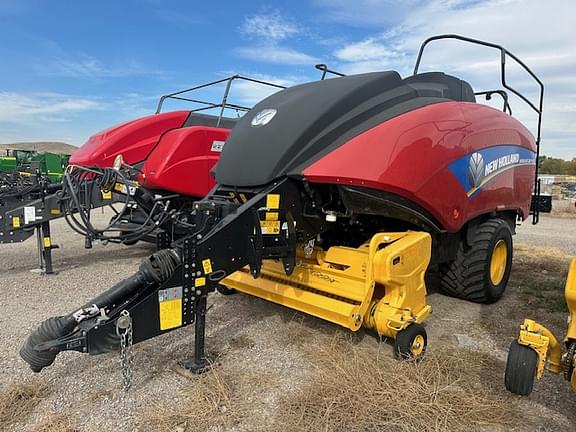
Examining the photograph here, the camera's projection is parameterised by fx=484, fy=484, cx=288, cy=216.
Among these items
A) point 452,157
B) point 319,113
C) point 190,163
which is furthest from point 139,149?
point 452,157

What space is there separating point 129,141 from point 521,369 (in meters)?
5.18

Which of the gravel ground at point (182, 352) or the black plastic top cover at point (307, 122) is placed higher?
the black plastic top cover at point (307, 122)

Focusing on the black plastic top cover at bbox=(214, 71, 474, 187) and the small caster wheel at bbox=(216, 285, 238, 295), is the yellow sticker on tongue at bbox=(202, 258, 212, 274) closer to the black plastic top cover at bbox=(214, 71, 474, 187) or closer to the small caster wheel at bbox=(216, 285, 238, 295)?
the black plastic top cover at bbox=(214, 71, 474, 187)

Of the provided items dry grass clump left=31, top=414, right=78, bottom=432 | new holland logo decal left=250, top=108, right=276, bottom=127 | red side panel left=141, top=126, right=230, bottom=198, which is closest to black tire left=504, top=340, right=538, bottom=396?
new holland logo decal left=250, top=108, right=276, bottom=127

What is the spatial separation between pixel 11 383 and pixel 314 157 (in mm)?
2363

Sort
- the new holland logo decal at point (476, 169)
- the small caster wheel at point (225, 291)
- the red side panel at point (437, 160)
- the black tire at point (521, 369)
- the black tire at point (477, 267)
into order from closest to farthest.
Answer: the black tire at point (521, 369), the red side panel at point (437, 160), the new holland logo decal at point (476, 169), the black tire at point (477, 267), the small caster wheel at point (225, 291)

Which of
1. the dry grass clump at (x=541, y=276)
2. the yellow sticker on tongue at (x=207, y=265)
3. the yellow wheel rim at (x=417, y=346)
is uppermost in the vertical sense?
the yellow sticker on tongue at (x=207, y=265)

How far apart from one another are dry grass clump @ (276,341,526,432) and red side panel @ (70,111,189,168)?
408cm

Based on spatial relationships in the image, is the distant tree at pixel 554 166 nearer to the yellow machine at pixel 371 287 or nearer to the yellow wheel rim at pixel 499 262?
the yellow wheel rim at pixel 499 262

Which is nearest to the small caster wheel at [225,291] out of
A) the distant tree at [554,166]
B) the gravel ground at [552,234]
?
the gravel ground at [552,234]

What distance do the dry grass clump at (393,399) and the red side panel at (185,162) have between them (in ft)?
10.3

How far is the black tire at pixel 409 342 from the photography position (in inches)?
125

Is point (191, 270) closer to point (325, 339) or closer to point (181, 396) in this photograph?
point (181, 396)

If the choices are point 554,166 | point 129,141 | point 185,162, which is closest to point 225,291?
point 185,162
